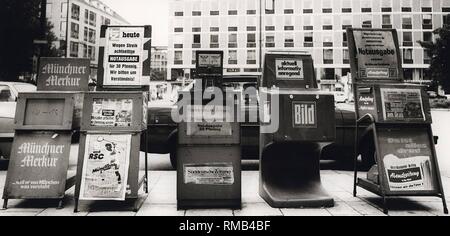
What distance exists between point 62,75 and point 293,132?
303cm

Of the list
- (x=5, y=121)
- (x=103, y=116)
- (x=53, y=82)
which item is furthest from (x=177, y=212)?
(x=5, y=121)

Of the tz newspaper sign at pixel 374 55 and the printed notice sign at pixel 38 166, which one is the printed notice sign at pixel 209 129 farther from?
the tz newspaper sign at pixel 374 55

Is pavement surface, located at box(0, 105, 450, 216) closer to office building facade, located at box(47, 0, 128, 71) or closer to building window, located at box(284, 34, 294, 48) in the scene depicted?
building window, located at box(284, 34, 294, 48)

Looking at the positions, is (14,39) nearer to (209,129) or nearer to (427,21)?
(209,129)

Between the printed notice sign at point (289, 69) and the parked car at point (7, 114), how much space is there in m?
4.45

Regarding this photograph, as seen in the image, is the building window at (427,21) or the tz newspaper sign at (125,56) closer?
the tz newspaper sign at (125,56)

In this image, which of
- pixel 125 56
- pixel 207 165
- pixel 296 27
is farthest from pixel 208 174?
pixel 296 27

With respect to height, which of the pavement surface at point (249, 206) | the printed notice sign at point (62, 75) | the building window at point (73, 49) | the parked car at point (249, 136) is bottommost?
the pavement surface at point (249, 206)

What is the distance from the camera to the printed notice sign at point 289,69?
4.93 m

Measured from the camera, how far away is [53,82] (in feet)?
15.6

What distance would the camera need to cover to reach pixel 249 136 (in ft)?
21.8

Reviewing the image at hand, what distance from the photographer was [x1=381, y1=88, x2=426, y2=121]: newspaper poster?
441 centimetres

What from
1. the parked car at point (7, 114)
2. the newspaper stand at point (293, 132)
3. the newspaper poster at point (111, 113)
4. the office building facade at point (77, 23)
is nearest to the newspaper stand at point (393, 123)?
the newspaper stand at point (293, 132)
